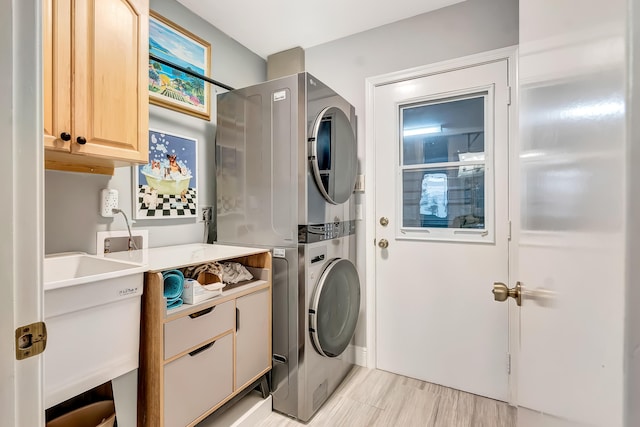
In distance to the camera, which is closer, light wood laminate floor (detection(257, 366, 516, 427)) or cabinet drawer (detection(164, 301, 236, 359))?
cabinet drawer (detection(164, 301, 236, 359))

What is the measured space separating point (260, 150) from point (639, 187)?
165 centimetres

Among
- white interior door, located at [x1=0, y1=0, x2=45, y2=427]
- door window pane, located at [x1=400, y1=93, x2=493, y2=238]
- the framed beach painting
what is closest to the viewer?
white interior door, located at [x1=0, y1=0, x2=45, y2=427]

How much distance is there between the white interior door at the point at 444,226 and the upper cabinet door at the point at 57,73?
1714 millimetres

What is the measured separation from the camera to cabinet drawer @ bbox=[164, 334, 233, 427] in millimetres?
1140

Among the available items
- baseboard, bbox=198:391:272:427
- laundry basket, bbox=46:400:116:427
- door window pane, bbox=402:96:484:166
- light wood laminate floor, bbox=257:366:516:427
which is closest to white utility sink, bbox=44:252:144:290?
laundry basket, bbox=46:400:116:427

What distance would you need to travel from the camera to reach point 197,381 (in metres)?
1.24

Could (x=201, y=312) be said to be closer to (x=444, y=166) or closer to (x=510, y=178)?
(x=444, y=166)

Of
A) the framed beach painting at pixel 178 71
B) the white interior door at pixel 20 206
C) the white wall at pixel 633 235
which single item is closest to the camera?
the white wall at pixel 633 235

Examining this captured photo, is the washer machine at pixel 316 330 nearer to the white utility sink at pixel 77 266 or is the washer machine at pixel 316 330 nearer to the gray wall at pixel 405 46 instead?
the gray wall at pixel 405 46

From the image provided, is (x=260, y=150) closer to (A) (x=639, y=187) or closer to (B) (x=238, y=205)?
(B) (x=238, y=205)

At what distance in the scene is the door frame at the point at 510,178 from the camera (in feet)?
5.67

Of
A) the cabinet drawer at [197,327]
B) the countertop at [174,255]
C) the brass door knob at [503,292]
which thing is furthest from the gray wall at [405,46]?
the brass door knob at [503,292]

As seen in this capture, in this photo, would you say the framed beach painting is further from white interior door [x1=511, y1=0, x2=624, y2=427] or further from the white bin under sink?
white interior door [x1=511, y1=0, x2=624, y2=427]

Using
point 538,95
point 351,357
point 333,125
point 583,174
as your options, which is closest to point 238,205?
point 333,125
